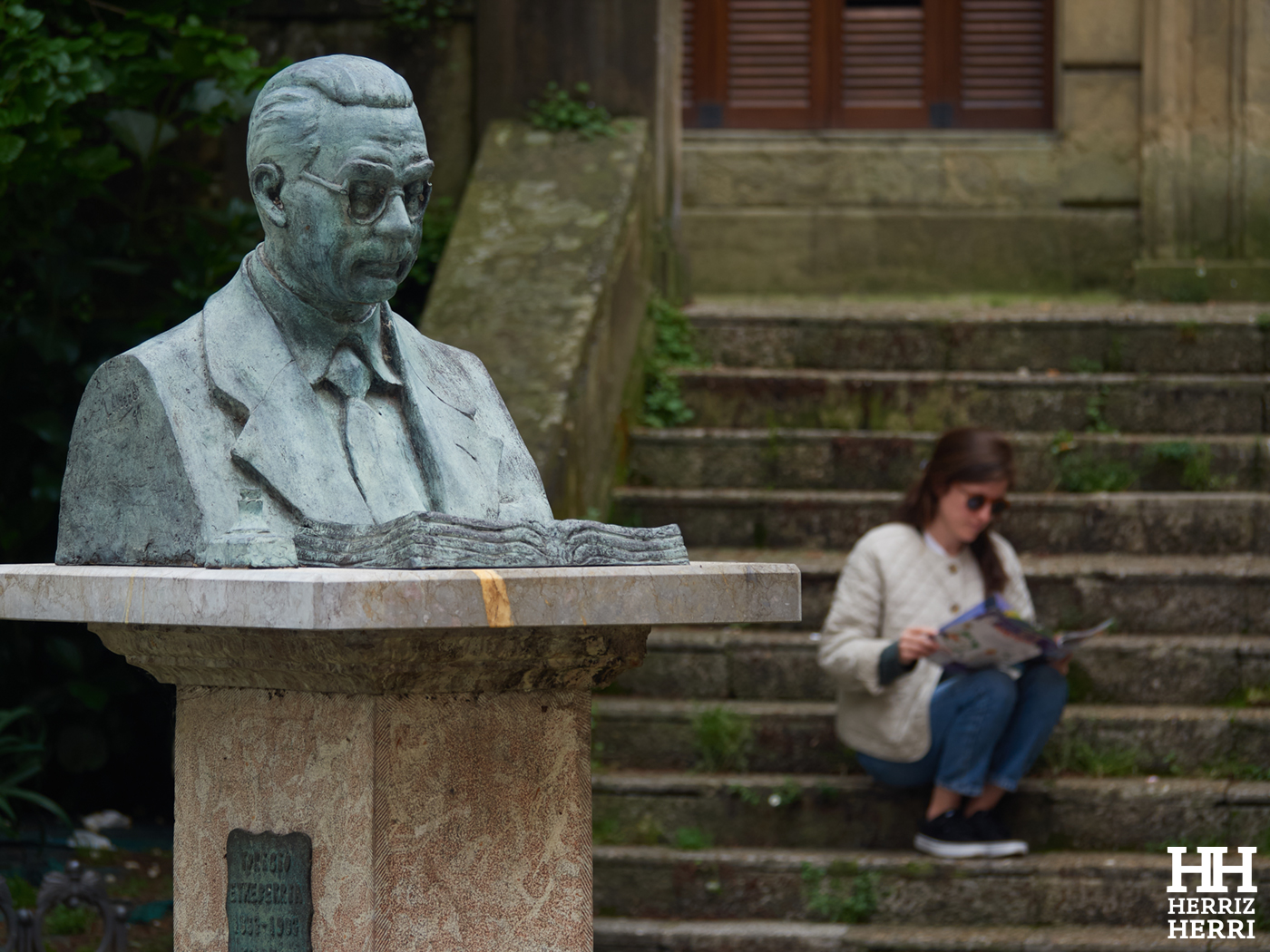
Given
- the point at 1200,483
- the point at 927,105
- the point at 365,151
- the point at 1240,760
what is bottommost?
the point at 1240,760

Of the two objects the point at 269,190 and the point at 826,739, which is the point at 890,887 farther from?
the point at 269,190

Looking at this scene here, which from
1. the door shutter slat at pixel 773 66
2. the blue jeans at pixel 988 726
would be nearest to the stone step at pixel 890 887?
the blue jeans at pixel 988 726

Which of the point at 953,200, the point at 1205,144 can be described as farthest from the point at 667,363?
the point at 1205,144

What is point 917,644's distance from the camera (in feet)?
15.6

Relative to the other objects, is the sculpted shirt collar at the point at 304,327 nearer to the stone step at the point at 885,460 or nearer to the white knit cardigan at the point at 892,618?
the white knit cardigan at the point at 892,618

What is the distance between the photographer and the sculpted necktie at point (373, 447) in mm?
2752

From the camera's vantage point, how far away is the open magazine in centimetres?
462

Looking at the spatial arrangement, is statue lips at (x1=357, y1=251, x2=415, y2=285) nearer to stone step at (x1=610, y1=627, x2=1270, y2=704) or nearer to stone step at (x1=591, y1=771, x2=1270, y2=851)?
stone step at (x1=591, y1=771, x2=1270, y2=851)

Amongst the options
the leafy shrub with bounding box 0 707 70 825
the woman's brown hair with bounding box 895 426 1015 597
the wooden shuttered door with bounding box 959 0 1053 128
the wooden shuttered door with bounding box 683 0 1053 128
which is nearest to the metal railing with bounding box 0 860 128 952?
the leafy shrub with bounding box 0 707 70 825

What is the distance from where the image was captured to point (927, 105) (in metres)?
9.27

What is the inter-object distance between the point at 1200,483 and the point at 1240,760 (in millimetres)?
1295

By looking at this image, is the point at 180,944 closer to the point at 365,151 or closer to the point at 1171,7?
the point at 365,151

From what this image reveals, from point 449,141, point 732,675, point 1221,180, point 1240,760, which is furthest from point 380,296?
point 1221,180

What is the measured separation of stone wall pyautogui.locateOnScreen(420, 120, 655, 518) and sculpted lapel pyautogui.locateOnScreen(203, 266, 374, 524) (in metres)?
2.19
